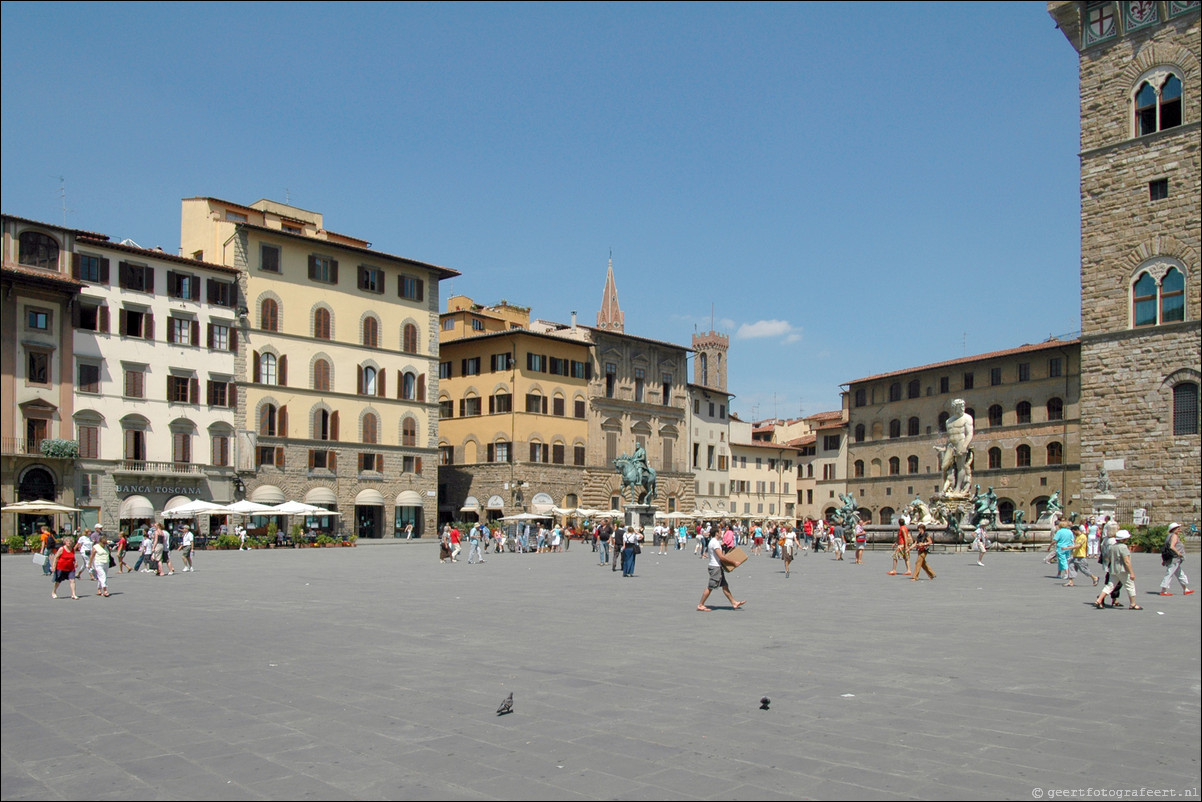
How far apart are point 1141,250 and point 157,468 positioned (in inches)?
1727

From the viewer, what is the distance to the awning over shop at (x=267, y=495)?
166 feet

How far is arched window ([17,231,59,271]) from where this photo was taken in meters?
41.0

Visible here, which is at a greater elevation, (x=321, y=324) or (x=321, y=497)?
(x=321, y=324)

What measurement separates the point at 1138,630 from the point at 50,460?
4119 centimetres

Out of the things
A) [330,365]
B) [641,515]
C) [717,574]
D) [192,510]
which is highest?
[330,365]

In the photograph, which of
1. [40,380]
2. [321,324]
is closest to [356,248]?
[321,324]

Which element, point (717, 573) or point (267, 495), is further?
point (267, 495)

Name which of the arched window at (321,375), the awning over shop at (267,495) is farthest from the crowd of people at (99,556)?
the arched window at (321,375)

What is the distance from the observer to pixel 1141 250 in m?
43.6

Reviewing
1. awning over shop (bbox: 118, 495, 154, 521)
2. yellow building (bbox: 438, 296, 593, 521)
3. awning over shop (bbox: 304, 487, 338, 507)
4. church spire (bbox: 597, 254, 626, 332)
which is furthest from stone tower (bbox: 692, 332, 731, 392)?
awning over shop (bbox: 118, 495, 154, 521)

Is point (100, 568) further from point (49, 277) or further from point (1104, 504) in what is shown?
point (1104, 504)

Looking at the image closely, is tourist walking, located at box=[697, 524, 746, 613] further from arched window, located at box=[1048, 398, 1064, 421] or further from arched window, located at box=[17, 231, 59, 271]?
arched window, located at box=[1048, 398, 1064, 421]

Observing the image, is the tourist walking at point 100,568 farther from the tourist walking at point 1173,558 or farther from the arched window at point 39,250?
the arched window at point 39,250

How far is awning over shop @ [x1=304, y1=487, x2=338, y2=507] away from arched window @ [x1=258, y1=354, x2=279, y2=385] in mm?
5944
